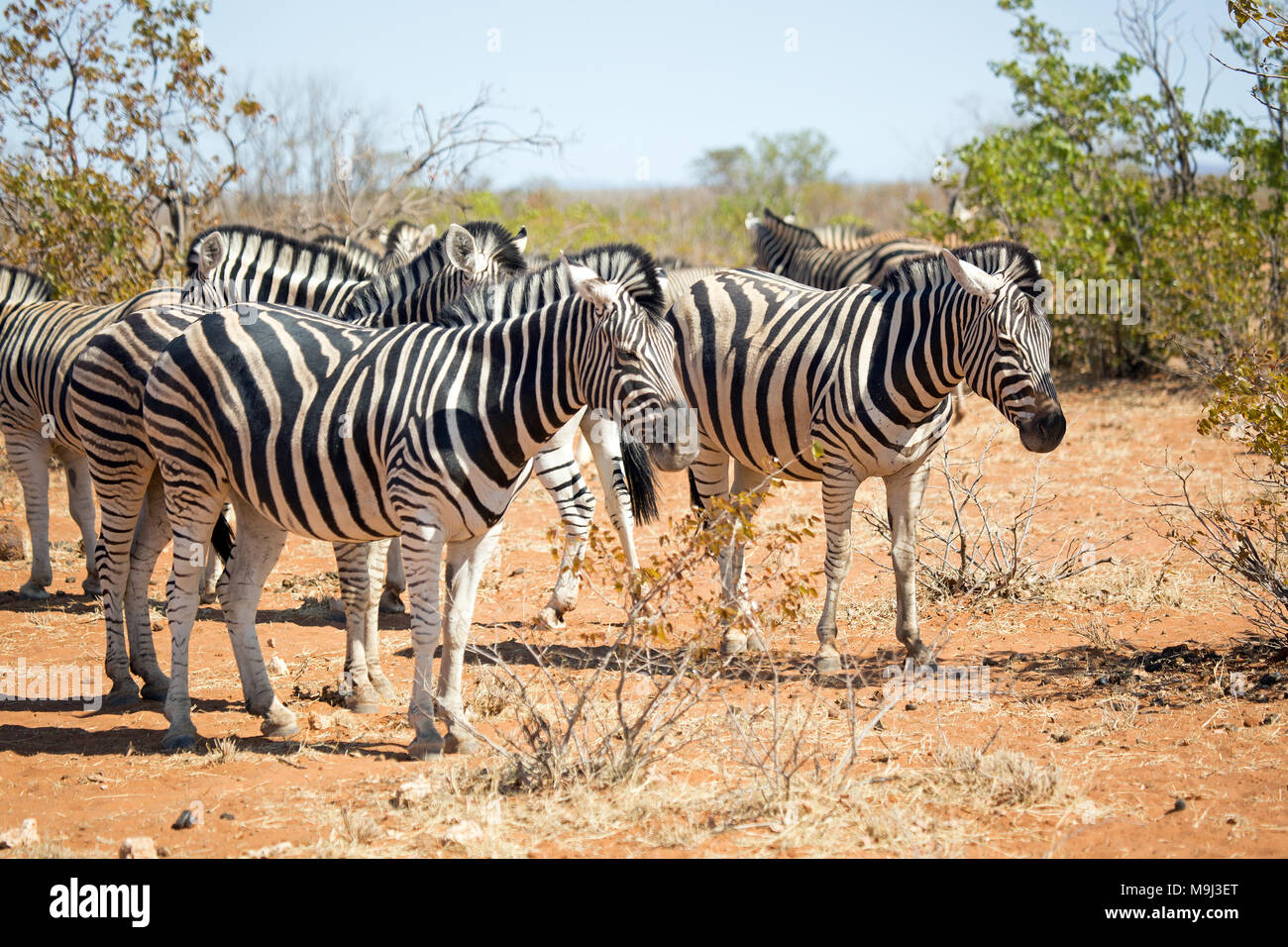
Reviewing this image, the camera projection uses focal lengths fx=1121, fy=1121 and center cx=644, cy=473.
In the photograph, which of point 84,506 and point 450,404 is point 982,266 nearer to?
point 450,404

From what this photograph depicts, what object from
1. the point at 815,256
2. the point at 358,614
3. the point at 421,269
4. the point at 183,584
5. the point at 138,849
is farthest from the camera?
the point at 815,256

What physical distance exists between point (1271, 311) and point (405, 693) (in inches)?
434

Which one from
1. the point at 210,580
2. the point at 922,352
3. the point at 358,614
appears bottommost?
the point at 210,580

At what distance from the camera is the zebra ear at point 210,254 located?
7434 millimetres

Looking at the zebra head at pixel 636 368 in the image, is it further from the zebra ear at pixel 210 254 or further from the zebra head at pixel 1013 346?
the zebra ear at pixel 210 254

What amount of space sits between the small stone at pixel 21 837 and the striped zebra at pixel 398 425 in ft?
3.46

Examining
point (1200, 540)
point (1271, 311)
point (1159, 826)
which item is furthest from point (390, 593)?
point (1271, 311)

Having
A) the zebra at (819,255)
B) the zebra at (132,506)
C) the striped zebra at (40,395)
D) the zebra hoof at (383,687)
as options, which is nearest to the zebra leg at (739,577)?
the zebra hoof at (383,687)

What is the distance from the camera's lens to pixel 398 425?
5039mm

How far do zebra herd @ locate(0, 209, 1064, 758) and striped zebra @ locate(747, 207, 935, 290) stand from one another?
5.09m

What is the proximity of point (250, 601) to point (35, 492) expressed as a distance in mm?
3816

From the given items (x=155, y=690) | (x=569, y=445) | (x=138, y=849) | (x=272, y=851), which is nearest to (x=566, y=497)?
(x=569, y=445)

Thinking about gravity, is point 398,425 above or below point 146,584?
above
